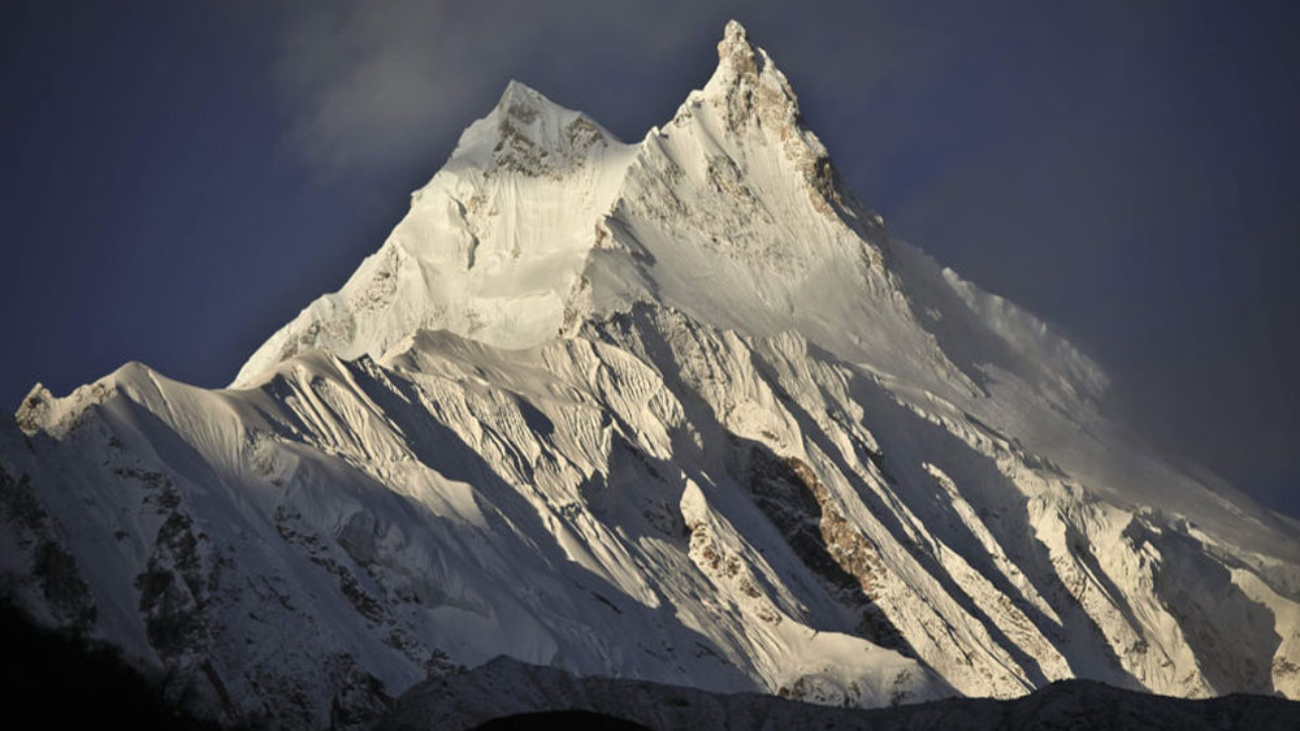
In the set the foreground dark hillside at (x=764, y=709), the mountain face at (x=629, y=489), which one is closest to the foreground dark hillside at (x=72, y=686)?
the mountain face at (x=629, y=489)

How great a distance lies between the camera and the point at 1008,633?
148125mm

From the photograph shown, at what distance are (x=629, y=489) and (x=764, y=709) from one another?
53831 mm

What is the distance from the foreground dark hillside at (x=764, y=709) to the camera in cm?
7994

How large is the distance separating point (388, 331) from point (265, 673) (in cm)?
8374

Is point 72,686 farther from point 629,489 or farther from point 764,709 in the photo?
point 629,489

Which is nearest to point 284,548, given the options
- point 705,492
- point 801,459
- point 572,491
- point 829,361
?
point 572,491

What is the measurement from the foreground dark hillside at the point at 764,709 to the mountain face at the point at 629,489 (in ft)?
64.4

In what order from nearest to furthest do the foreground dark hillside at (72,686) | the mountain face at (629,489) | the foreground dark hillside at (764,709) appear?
the foreground dark hillside at (72,686) < the foreground dark hillside at (764,709) < the mountain face at (629,489)

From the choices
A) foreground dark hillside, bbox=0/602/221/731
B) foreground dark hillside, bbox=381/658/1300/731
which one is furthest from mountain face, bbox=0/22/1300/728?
foreground dark hillside, bbox=381/658/1300/731

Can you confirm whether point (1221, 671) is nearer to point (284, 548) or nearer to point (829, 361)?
point (829, 361)

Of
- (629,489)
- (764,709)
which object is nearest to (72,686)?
(764,709)

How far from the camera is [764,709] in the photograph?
3472 inches

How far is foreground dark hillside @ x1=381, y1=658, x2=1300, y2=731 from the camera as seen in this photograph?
79.9 m

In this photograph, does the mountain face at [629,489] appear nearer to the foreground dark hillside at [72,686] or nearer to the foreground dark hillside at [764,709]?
the foreground dark hillside at [72,686]
